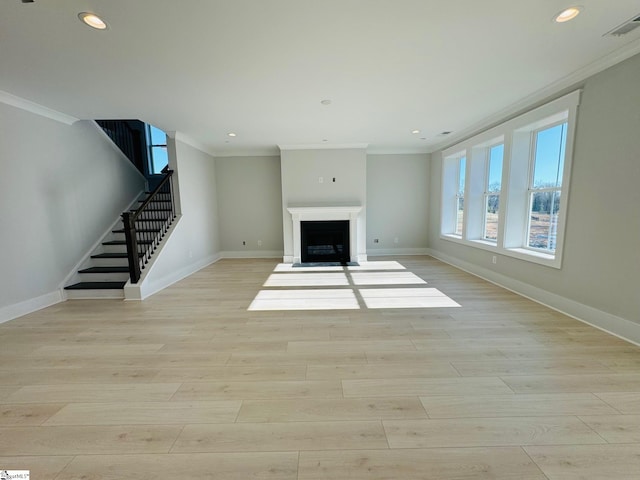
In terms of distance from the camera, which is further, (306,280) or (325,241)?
(325,241)

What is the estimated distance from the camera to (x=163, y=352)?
2.26 meters

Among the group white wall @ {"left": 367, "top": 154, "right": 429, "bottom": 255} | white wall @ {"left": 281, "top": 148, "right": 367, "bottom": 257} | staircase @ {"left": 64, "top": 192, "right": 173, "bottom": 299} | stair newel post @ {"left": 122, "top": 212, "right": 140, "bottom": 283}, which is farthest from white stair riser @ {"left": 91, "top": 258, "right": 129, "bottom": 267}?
white wall @ {"left": 367, "top": 154, "right": 429, "bottom": 255}

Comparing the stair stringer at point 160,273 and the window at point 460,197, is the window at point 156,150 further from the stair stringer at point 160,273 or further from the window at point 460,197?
the window at point 460,197

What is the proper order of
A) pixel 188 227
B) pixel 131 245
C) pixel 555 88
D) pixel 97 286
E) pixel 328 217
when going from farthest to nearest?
pixel 328 217 → pixel 188 227 → pixel 97 286 → pixel 131 245 → pixel 555 88

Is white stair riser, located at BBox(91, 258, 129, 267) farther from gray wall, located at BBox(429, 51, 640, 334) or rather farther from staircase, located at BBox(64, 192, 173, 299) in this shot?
gray wall, located at BBox(429, 51, 640, 334)

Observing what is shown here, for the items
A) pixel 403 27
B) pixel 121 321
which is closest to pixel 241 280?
pixel 121 321

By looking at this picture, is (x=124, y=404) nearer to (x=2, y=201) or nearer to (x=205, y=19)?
(x=205, y=19)

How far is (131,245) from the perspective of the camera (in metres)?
3.64

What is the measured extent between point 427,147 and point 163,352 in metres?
6.25

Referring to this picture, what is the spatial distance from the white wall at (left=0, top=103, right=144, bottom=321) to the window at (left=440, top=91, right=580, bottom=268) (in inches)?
247

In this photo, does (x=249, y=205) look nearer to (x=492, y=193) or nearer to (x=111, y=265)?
(x=111, y=265)

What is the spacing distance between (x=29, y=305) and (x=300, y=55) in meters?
4.28

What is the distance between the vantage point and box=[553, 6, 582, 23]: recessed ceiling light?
1785mm

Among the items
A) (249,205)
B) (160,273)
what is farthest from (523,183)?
(160,273)
